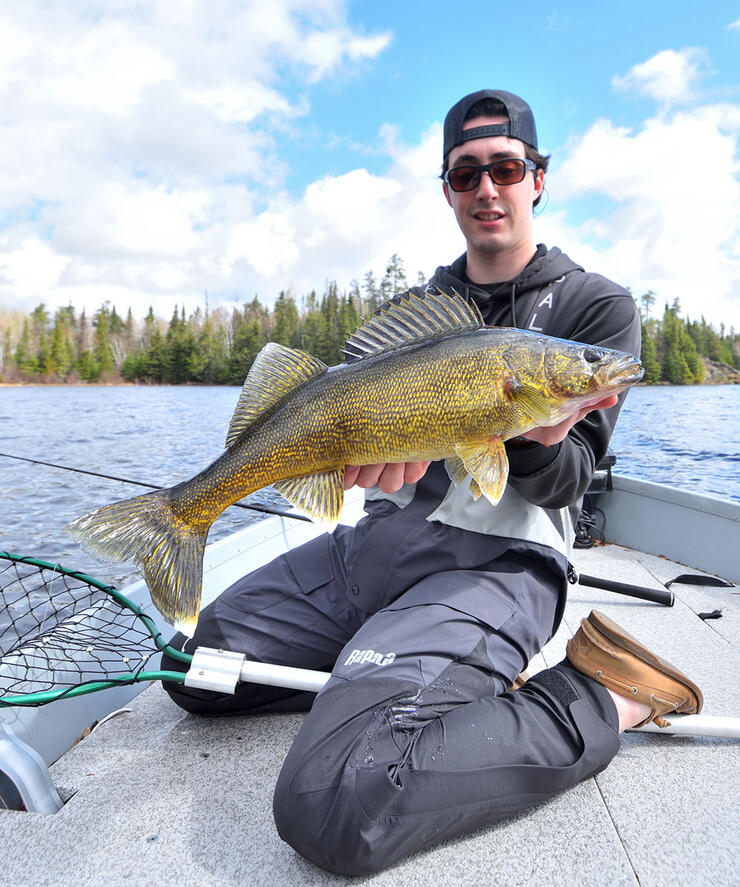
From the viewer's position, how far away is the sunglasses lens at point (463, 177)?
130 inches

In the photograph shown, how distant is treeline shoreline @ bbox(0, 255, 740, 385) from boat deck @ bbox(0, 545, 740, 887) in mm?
52656

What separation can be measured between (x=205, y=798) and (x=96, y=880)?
1.56ft

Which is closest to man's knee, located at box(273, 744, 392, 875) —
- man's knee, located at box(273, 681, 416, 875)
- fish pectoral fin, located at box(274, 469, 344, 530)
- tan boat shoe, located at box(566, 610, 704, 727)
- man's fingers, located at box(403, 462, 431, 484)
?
man's knee, located at box(273, 681, 416, 875)

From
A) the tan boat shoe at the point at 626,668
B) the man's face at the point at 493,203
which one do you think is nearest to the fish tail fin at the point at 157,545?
the tan boat shoe at the point at 626,668

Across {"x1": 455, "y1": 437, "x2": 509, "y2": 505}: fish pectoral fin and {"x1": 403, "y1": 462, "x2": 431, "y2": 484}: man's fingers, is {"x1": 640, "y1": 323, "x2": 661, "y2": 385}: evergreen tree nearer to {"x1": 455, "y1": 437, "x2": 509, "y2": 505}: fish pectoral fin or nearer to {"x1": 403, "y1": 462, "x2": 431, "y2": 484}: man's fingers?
{"x1": 403, "y1": 462, "x2": 431, "y2": 484}: man's fingers

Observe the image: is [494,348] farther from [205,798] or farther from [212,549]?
[212,549]

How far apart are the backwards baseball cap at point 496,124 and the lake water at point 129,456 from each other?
3657 mm

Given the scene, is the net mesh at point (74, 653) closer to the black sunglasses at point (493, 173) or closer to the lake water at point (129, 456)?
the lake water at point (129, 456)

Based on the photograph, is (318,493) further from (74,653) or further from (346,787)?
(74,653)

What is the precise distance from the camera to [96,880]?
78.6 inches

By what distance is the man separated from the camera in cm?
206

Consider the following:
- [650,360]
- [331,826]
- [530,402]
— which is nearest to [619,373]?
[530,402]

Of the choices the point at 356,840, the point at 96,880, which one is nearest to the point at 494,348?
the point at 356,840

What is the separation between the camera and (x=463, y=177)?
3.32 metres
